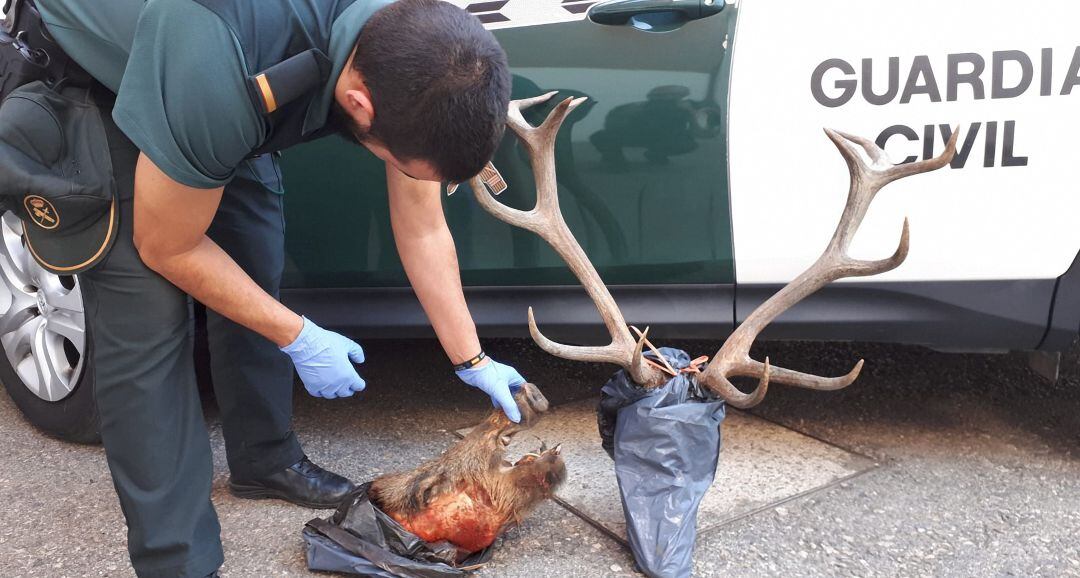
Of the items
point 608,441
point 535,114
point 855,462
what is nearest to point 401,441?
point 608,441

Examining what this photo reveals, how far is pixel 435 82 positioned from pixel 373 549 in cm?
112

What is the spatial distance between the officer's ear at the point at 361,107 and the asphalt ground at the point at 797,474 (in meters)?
1.15

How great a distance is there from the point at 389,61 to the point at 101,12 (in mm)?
661

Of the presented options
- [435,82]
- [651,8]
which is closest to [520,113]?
[651,8]

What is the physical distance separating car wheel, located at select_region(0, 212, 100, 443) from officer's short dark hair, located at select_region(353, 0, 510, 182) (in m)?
1.61

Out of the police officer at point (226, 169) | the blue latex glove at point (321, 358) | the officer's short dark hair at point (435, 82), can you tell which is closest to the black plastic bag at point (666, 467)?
the police officer at point (226, 169)

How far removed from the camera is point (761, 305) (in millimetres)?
2348

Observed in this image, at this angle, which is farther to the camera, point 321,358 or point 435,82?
point 321,358

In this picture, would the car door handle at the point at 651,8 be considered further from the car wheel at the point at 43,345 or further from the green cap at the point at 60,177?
the car wheel at the point at 43,345

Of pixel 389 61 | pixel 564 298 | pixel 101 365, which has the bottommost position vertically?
pixel 564 298

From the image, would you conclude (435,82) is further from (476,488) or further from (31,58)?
(476,488)

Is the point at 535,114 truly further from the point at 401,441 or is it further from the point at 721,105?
the point at 401,441

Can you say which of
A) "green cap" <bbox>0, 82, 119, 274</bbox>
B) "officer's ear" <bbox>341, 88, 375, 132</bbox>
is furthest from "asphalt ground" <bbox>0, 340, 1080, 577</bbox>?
"officer's ear" <bbox>341, 88, 375, 132</bbox>

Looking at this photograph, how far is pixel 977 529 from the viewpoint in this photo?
7.82 feet
